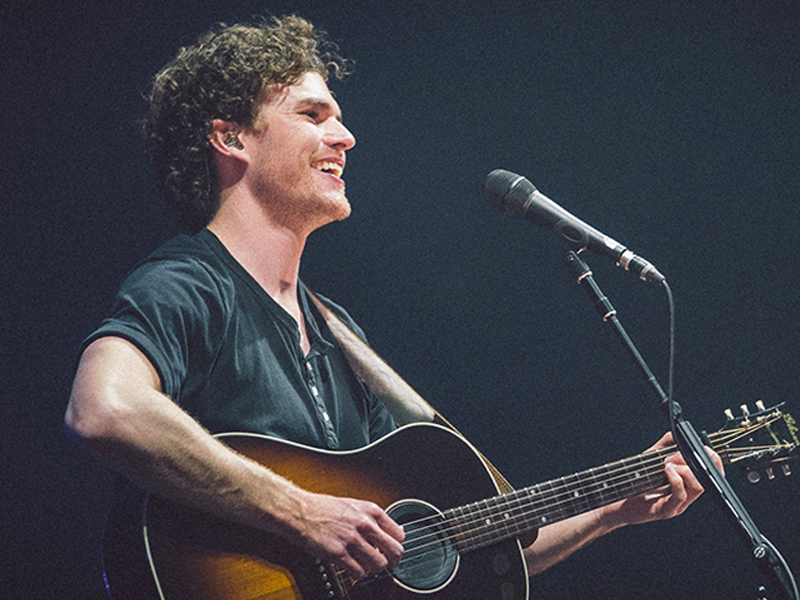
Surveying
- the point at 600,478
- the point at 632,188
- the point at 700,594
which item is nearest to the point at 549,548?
the point at 600,478

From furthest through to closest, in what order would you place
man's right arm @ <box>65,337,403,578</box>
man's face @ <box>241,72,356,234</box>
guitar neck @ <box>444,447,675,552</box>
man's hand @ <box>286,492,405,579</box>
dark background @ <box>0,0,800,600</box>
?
dark background @ <box>0,0,800,600</box> → man's face @ <box>241,72,356,234</box> → guitar neck @ <box>444,447,675,552</box> → man's hand @ <box>286,492,405,579</box> → man's right arm @ <box>65,337,403,578</box>

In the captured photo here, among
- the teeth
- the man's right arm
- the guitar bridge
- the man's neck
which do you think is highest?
the teeth

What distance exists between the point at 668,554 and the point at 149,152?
2724 millimetres

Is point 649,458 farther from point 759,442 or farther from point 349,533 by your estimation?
point 349,533

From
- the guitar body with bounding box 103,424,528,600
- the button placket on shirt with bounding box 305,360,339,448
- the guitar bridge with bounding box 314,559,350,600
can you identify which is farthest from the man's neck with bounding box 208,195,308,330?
the guitar bridge with bounding box 314,559,350,600

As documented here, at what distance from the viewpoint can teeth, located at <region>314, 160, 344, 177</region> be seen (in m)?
2.08

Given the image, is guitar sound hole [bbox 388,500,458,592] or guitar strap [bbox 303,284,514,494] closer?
guitar sound hole [bbox 388,500,458,592]

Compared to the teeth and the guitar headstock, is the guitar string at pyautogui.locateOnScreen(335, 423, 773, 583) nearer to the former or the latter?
the guitar headstock

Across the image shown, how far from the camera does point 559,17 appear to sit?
125 inches

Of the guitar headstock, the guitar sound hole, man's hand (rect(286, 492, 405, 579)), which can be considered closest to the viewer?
man's hand (rect(286, 492, 405, 579))

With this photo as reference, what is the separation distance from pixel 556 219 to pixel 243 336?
913 millimetres

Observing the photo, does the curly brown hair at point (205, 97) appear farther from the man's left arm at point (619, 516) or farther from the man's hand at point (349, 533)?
the man's left arm at point (619, 516)

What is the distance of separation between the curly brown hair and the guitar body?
0.99m

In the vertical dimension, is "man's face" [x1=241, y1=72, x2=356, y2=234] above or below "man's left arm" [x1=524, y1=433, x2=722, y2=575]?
above
